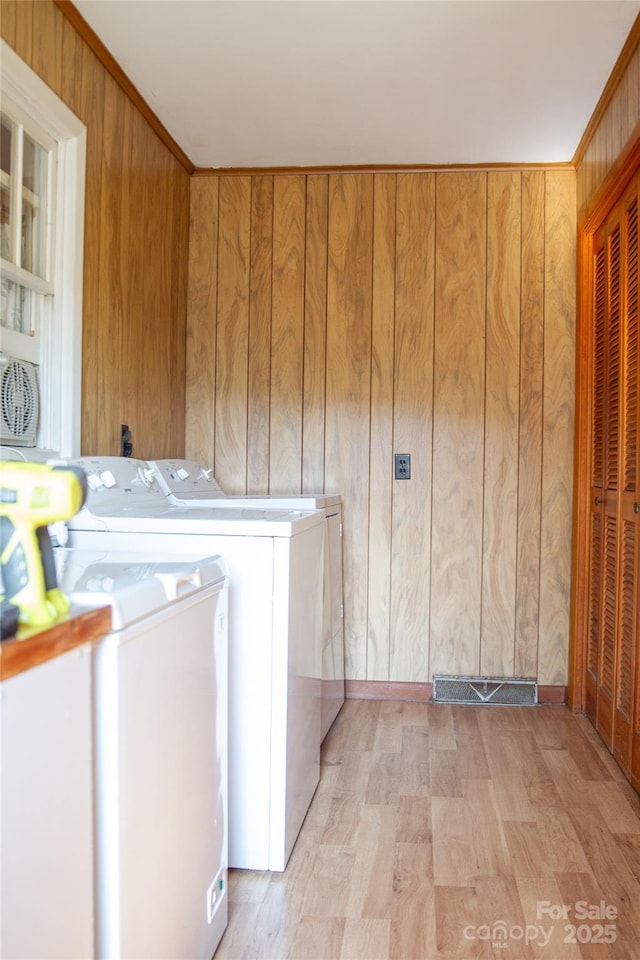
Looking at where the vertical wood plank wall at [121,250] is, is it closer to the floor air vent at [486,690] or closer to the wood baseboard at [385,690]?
the wood baseboard at [385,690]

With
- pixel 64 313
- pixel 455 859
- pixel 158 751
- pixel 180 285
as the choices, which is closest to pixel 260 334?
pixel 180 285

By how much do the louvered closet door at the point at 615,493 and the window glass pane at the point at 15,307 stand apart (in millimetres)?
1884

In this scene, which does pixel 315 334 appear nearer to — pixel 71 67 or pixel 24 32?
pixel 71 67

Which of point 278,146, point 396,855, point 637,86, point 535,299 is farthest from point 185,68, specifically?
point 396,855

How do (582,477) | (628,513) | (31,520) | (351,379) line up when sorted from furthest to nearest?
(351,379), (582,477), (628,513), (31,520)

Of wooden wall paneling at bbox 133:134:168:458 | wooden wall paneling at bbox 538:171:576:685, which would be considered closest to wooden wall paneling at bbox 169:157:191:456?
wooden wall paneling at bbox 133:134:168:458

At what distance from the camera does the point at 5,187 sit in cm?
193

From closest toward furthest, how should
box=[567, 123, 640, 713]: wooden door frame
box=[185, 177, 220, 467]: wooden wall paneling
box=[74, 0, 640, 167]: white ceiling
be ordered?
box=[74, 0, 640, 167]: white ceiling → box=[567, 123, 640, 713]: wooden door frame → box=[185, 177, 220, 467]: wooden wall paneling

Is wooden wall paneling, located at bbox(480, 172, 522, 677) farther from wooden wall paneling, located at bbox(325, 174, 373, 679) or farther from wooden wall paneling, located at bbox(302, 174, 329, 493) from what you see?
wooden wall paneling, located at bbox(302, 174, 329, 493)

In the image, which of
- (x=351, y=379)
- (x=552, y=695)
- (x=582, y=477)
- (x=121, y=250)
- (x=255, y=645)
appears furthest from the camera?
(x=351, y=379)

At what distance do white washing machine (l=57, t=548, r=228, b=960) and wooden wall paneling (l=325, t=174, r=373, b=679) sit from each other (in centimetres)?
178

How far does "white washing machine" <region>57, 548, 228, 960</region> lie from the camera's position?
3.28ft

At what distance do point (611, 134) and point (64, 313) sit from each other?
77.8 inches

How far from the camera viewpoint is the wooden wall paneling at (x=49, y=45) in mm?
1946
